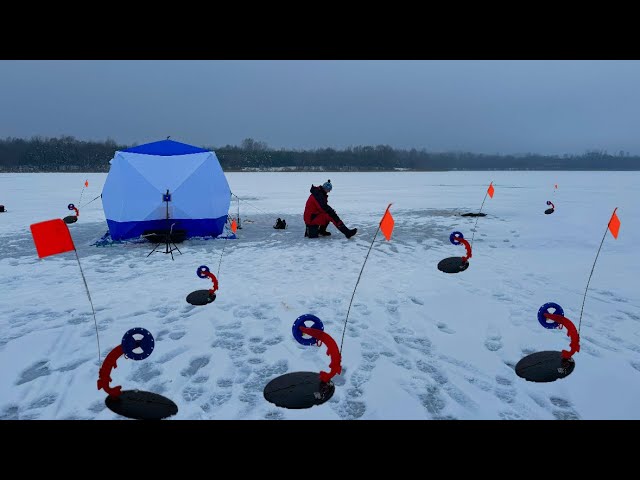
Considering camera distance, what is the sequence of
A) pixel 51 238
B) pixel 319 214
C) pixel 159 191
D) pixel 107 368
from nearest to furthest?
1. pixel 107 368
2. pixel 51 238
3. pixel 159 191
4. pixel 319 214

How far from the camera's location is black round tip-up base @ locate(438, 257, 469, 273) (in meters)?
6.43

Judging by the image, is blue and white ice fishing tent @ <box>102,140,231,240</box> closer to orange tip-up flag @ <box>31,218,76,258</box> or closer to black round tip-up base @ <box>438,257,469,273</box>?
black round tip-up base @ <box>438,257,469,273</box>

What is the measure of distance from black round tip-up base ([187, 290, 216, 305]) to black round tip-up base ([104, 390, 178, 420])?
6.77ft

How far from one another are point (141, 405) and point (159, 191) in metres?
6.41

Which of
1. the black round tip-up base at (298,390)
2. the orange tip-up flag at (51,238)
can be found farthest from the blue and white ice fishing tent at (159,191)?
the black round tip-up base at (298,390)

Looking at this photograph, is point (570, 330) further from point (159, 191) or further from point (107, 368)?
point (159, 191)

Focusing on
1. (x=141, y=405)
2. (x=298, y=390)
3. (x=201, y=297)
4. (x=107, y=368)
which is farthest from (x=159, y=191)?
(x=298, y=390)

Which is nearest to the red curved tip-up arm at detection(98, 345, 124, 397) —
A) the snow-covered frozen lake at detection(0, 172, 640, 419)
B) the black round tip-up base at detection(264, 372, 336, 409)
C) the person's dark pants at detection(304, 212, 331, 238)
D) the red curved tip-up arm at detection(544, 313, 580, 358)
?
the snow-covered frozen lake at detection(0, 172, 640, 419)

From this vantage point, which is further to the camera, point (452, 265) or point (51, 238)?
point (452, 265)

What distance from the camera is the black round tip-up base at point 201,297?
4945 millimetres

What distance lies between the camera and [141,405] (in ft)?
9.06
